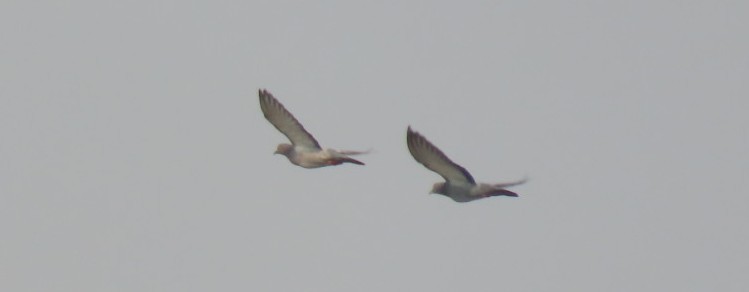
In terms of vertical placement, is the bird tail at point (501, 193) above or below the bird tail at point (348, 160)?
below

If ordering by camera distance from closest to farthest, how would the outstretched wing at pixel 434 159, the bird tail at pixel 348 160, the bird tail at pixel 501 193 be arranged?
the outstretched wing at pixel 434 159
the bird tail at pixel 501 193
the bird tail at pixel 348 160

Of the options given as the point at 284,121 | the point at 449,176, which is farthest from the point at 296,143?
the point at 449,176

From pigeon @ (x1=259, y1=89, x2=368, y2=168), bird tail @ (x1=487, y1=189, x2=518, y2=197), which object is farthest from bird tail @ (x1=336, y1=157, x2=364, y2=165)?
bird tail @ (x1=487, y1=189, x2=518, y2=197)

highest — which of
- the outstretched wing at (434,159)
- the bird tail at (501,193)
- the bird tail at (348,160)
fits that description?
the bird tail at (348,160)

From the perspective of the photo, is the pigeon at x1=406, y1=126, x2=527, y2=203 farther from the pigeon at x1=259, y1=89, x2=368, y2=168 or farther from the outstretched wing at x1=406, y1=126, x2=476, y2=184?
the pigeon at x1=259, y1=89, x2=368, y2=168

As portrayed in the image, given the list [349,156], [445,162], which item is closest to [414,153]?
[445,162]

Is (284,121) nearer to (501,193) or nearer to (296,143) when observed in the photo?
(296,143)

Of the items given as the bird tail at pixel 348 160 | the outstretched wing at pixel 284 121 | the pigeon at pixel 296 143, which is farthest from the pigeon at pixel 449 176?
the outstretched wing at pixel 284 121

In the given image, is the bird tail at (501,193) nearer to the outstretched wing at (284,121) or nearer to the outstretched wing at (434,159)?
the outstretched wing at (434,159)
